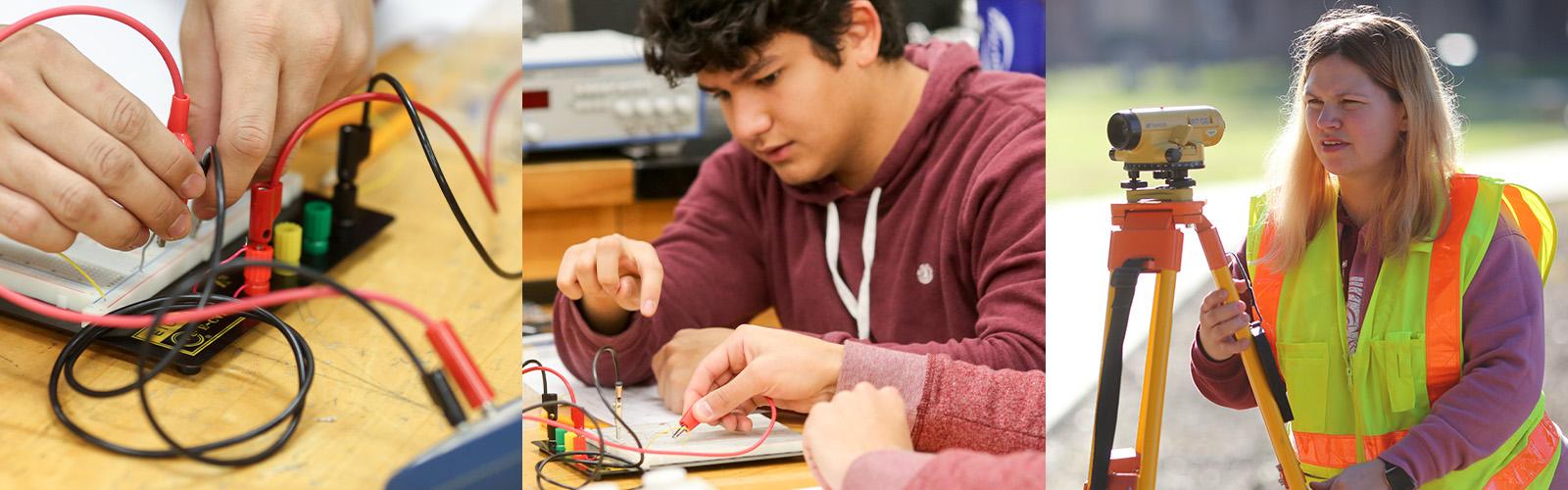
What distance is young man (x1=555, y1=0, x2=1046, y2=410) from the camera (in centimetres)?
86

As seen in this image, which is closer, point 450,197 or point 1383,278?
point 1383,278

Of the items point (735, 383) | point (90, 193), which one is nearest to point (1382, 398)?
point (735, 383)

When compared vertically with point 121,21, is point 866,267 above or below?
below

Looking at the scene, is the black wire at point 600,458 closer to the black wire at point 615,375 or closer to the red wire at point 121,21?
the black wire at point 615,375

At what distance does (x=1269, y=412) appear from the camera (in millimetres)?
803

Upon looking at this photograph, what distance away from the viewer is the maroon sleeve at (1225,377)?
787mm

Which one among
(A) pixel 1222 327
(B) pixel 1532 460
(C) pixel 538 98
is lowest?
(B) pixel 1532 460

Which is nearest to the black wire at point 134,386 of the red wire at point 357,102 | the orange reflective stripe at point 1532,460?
the red wire at point 357,102

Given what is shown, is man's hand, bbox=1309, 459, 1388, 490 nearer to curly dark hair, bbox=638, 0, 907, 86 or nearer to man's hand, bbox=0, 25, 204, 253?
curly dark hair, bbox=638, 0, 907, 86

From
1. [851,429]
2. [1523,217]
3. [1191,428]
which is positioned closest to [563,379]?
[851,429]

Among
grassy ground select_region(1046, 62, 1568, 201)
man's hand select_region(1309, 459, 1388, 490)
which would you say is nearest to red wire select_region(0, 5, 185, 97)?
grassy ground select_region(1046, 62, 1568, 201)

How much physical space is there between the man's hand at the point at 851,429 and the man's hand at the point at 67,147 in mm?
474

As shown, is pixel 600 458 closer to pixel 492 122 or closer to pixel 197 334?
pixel 197 334

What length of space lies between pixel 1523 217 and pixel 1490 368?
0.11 metres
